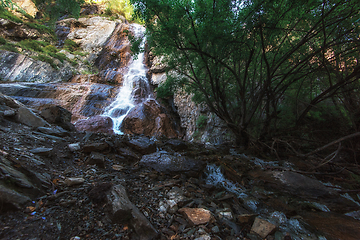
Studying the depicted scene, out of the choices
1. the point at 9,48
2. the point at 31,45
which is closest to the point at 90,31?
the point at 31,45

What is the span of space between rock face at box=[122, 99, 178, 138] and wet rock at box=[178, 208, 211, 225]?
10329mm

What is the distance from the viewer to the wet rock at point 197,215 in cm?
189

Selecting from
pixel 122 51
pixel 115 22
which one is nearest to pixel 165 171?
pixel 122 51

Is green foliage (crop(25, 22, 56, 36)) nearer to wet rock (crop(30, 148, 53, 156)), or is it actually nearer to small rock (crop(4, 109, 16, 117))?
small rock (crop(4, 109, 16, 117))

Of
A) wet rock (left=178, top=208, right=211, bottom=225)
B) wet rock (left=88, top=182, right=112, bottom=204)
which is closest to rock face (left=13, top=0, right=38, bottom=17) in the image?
wet rock (left=88, top=182, right=112, bottom=204)

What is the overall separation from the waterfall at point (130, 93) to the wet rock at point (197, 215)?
9943 mm

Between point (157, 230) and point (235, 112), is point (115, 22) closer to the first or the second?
point (235, 112)

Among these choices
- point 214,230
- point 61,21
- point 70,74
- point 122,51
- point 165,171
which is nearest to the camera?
point 214,230

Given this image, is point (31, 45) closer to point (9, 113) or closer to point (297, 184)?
point (9, 113)

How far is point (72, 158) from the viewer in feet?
9.75

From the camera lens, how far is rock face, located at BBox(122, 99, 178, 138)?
12.0m

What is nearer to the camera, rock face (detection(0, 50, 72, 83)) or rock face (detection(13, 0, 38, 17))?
rock face (detection(0, 50, 72, 83))

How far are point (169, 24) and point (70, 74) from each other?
17336 millimetres

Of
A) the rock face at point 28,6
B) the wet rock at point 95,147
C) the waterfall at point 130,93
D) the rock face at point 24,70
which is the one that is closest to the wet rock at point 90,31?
the rock face at point 28,6
